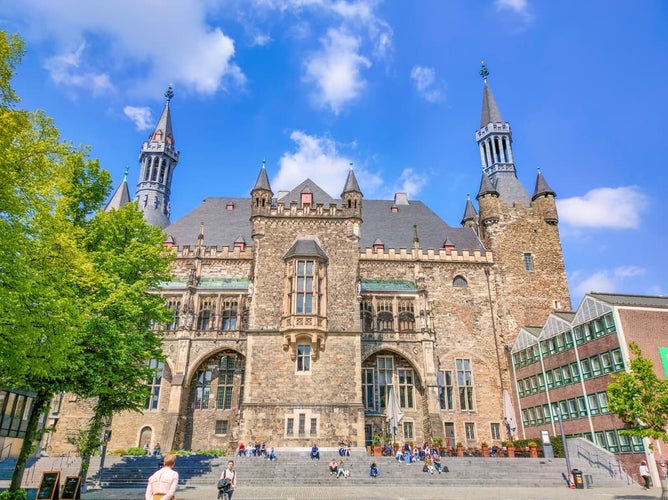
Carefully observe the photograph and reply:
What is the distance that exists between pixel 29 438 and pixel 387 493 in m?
12.3

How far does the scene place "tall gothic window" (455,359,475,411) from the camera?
3362 cm

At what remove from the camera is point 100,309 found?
53.7 feet

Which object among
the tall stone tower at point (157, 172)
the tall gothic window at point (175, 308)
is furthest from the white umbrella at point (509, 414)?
the tall stone tower at point (157, 172)

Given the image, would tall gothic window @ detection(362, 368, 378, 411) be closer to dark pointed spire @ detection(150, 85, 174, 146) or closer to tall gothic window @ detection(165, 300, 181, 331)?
tall gothic window @ detection(165, 300, 181, 331)

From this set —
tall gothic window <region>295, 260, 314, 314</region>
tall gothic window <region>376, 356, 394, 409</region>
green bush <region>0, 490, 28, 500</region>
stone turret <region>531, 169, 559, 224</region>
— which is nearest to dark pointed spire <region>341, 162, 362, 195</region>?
tall gothic window <region>295, 260, 314, 314</region>

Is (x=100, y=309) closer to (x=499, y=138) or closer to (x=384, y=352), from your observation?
(x=384, y=352)

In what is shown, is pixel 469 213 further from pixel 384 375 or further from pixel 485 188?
pixel 384 375

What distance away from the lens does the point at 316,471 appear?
73.5ft

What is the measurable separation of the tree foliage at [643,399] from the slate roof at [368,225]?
71.3ft

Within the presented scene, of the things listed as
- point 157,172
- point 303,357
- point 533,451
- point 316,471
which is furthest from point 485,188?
point 157,172

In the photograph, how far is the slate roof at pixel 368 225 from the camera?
127ft

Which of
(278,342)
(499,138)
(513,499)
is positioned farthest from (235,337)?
(499,138)

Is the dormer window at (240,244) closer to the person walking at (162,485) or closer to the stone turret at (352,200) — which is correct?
the stone turret at (352,200)

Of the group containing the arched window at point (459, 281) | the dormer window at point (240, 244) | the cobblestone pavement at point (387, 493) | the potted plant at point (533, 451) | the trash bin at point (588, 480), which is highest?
the dormer window at point (240, 244)
